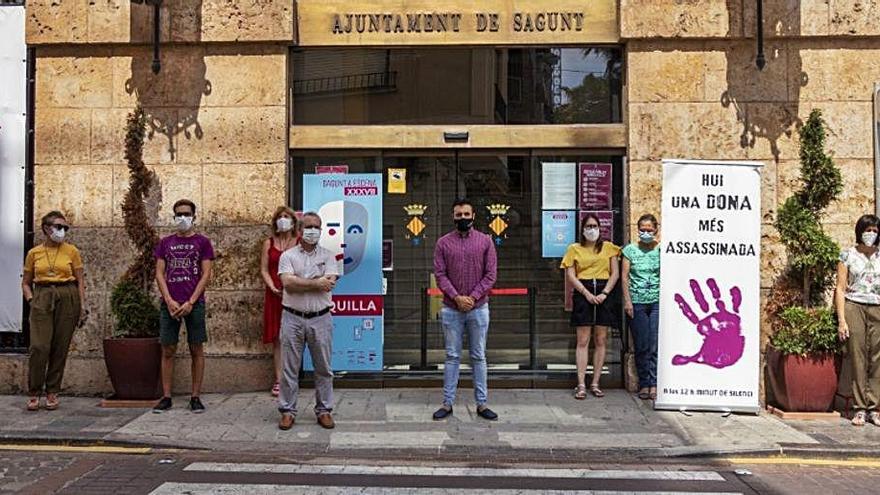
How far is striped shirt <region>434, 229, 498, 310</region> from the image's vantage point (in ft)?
24.7

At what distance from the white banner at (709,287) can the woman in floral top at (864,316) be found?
829 millimetres

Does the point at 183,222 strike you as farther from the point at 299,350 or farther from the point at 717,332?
the point at 717,332

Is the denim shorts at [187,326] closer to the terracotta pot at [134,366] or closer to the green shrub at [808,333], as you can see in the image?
the terracotta pot at [134,366]

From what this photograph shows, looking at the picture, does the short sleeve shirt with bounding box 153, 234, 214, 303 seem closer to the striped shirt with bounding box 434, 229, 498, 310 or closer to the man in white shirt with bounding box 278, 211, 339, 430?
the man in white shirt with bounding box 278, 211, 339, 430

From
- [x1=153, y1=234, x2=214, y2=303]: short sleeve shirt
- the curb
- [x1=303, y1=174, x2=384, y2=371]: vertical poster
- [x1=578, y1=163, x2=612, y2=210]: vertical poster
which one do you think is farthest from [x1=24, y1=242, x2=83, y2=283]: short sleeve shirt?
[x1=578, y1=163, x2=612, y2=210]: vertical poster

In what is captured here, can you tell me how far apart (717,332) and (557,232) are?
7.08ft

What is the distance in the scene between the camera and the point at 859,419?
7.51 metres

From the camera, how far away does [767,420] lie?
25.1 feet

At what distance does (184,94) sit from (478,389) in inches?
187

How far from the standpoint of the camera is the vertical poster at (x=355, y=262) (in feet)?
29.8

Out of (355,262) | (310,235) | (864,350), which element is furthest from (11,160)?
(864,350)

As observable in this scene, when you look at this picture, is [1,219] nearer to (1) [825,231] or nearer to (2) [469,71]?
(2) [469,71]

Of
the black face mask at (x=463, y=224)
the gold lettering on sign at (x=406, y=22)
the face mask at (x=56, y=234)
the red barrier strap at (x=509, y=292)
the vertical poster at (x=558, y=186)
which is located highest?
the gold lettering on sign at (x=406, y=22)

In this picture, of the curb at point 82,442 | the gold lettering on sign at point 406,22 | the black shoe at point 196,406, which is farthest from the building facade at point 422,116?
the curb at point 82,442
